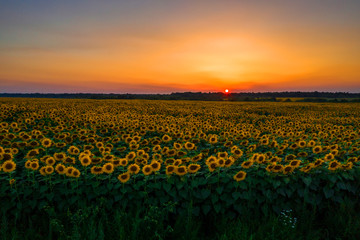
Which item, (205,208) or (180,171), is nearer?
(205,208)

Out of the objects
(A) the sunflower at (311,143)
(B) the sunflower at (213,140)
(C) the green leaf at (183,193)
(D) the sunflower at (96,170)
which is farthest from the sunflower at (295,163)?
(D) the sunflower at (96,170)

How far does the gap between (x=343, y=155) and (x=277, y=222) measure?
3.83m

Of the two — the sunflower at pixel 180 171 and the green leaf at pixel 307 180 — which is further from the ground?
the sunflower at pixel 180 171

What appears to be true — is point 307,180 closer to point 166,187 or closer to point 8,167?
point 166,187

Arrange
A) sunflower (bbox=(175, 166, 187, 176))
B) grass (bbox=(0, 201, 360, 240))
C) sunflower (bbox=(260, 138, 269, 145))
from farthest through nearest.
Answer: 1. sunflower (bbox=(260, 138, 269, 145))
2. sunflower (bbox=(175, 166, 187, 176))
3. grass (bbox=(0, 201, 360, 240))

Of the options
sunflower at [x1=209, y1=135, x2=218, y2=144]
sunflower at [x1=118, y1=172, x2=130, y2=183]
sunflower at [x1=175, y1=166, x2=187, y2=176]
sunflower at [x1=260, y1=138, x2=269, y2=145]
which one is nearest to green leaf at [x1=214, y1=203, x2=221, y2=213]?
sunflower at [x1=175, y1=166, x2=187, y2=176]

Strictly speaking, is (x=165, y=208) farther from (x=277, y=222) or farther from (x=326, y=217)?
(x=326, y=217)

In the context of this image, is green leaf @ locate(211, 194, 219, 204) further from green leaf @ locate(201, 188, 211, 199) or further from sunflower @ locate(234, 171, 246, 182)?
sunflower @ locate(234, 171, 246, 182)

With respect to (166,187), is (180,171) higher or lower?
higher

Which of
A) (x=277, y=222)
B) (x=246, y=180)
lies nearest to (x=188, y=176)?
(x=246, y=180)

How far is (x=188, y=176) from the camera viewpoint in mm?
4914

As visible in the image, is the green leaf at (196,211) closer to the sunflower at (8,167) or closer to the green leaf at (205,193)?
the green leaf at (205,193)

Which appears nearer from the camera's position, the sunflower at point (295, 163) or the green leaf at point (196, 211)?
the green leaf at point (196, 211)

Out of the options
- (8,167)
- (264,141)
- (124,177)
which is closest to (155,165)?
(124,177)
